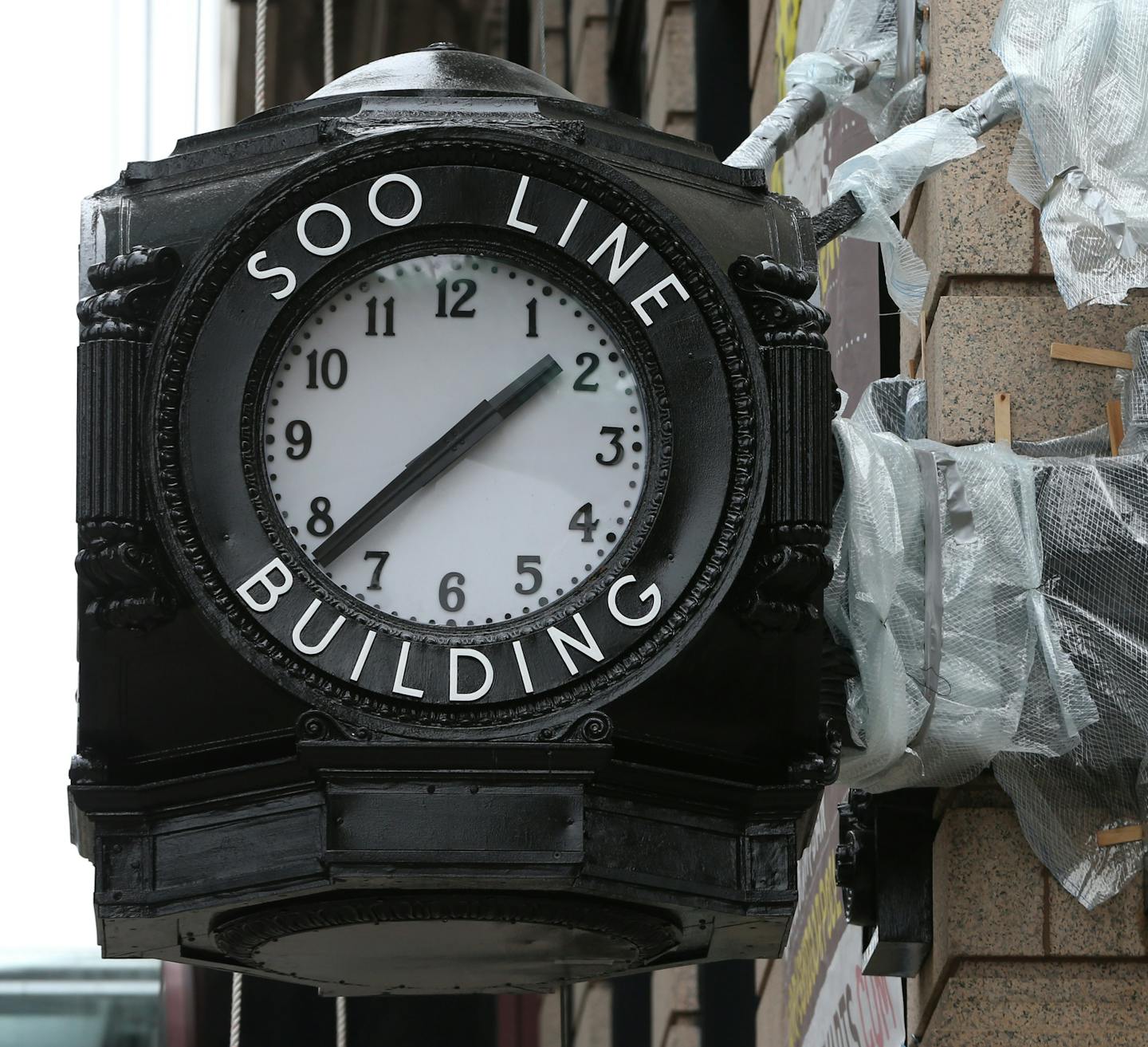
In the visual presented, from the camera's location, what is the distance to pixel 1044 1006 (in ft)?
21.9

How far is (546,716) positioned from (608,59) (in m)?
11.7

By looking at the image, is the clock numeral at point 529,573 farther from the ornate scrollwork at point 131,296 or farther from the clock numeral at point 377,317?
the ornate scrollwork at point 131,296

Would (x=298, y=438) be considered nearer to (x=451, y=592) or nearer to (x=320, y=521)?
(x=320, y=521)

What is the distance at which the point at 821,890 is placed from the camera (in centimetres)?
912

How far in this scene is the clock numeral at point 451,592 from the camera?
18.2ft

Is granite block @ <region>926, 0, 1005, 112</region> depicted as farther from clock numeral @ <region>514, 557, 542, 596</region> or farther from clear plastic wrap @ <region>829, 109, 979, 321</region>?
clock numeral @ <region>514, 557, 542, 596</region>

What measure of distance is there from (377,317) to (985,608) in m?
1.72

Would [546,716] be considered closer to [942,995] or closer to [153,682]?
[153,682]

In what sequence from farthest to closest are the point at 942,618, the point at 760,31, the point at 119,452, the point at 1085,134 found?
1. the point at 760,31
2. the point at 1085,134
3. the point at 942,618
4. the point at 119,452

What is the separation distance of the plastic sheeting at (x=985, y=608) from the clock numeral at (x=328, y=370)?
4.12 feet

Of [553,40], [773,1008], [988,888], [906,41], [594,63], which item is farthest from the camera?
[553,40]

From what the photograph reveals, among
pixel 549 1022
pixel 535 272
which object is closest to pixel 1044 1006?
pixel 535 272

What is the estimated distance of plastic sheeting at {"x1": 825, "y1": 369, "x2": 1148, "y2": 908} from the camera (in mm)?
6180

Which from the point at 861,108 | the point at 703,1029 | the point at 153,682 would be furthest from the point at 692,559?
the point at 703,1029
